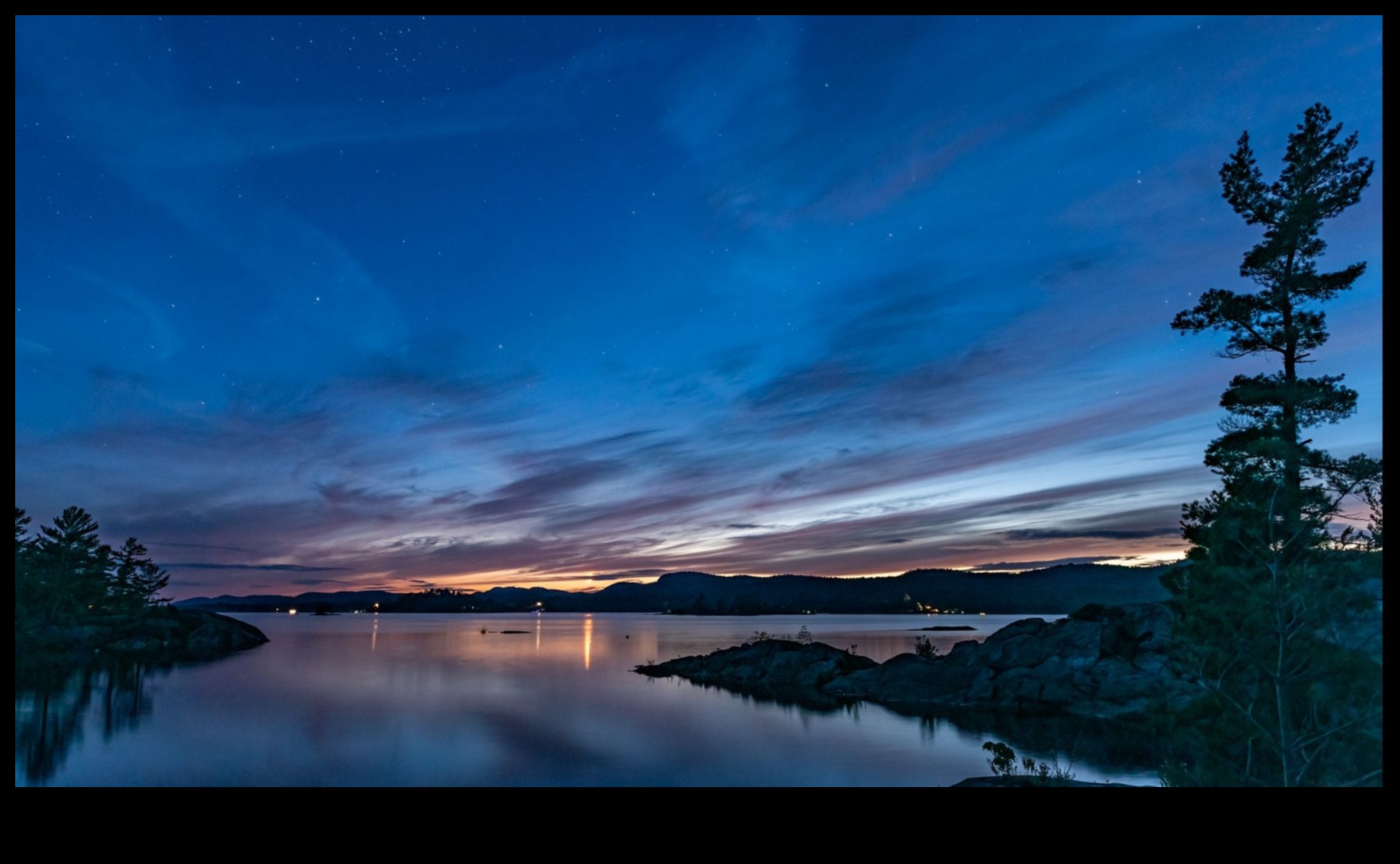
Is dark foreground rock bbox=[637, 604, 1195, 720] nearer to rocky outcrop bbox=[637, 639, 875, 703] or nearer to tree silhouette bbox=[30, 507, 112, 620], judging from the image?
rocky outcrop bbox=[637, 639, 875, 703]

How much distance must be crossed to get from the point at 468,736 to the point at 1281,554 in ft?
93.9

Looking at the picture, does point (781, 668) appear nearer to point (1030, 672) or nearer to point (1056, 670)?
point (1030, 672)

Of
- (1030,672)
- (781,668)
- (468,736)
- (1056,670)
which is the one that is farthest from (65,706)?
(1056,670)

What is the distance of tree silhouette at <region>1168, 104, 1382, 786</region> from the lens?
7.91 m

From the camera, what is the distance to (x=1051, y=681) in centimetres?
2508

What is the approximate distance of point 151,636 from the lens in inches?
1927

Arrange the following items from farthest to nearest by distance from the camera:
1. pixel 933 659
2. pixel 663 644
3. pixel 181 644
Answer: pixel 663 644 → pixel 181 644 → pixel 933 659

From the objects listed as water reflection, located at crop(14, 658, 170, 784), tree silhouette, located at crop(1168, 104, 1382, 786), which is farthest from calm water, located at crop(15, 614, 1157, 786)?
tree silhouette, located at crop(1168, 104, 1382, 786)

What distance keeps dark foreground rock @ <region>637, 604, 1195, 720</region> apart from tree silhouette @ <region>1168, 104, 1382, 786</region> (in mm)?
12811

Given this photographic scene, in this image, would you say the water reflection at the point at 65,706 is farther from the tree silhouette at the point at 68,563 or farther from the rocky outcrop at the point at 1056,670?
the rocky outcrop at the point at 1056,670

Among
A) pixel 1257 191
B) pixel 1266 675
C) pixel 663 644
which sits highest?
pixel 1257 191
